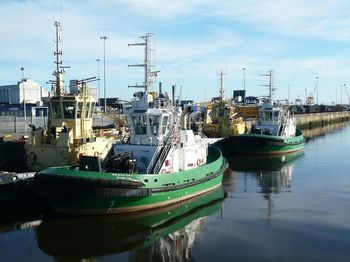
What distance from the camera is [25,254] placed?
43.8ft

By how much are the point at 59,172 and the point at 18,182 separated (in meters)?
2.50

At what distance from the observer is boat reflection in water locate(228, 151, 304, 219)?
22.7m

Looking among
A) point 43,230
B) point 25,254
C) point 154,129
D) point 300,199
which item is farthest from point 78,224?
point 300,199

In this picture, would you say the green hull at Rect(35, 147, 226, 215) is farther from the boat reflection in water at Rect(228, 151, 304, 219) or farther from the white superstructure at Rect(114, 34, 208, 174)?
the boat reflection in water at Rect(228, 151, 304, 219)

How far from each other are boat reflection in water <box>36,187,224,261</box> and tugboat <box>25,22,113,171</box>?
4.68m

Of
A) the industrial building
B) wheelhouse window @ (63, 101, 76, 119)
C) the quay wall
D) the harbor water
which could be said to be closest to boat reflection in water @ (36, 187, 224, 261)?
the harbor water

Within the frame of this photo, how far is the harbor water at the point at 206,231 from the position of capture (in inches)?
523

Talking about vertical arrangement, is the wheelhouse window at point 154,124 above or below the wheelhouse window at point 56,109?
below

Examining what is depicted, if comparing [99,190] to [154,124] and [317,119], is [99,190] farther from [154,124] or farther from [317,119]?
[317,119]

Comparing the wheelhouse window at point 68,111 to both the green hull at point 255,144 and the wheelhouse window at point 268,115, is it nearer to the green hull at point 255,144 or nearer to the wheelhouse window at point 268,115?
the green hull at point 255,144

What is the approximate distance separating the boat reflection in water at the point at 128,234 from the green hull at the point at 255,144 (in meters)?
17.3

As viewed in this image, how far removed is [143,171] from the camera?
59.8 ft

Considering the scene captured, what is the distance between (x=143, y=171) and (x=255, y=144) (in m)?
18.3

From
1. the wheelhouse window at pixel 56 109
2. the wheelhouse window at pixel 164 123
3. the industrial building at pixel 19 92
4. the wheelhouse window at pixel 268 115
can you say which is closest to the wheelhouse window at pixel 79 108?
the wheelhouse window at pixel 56 109
